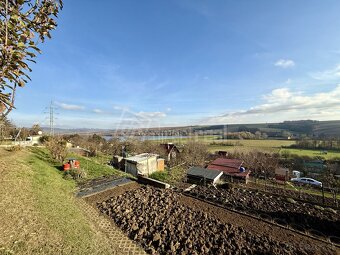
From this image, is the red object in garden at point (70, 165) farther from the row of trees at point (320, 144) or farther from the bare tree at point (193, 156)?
the row of trees at point (320, 144)

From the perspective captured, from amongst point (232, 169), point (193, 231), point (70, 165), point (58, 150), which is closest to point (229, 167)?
point (232, 169)

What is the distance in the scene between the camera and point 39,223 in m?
6.12

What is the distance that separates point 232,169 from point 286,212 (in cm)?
1238

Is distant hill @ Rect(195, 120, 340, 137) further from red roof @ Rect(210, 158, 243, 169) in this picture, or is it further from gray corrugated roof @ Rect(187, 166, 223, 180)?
gray corrugated roof @ Rect(187, 166, 223, 180)

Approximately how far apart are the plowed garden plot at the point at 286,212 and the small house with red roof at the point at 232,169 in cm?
820

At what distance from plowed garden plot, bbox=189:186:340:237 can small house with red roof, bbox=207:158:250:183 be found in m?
8.20

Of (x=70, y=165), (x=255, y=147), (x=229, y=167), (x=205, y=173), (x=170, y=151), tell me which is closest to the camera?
(x=70, y=165)

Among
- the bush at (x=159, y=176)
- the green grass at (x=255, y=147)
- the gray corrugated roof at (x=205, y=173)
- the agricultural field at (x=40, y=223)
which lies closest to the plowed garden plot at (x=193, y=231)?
the agricultural field at (x=40, y=223)

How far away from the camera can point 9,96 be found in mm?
2248

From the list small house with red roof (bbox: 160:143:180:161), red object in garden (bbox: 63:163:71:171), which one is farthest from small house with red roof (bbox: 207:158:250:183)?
red object in garden (bbox: 63:163:71:171)

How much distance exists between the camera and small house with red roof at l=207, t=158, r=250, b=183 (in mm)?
21166

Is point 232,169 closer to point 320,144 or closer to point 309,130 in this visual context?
point 320,144

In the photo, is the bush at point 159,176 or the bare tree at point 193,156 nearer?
the bush at point 159,176

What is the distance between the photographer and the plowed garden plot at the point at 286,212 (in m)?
9.01
